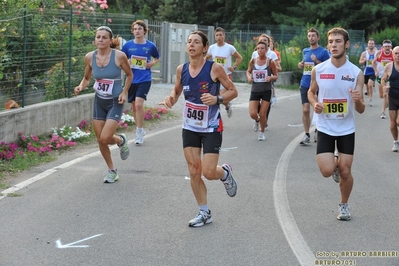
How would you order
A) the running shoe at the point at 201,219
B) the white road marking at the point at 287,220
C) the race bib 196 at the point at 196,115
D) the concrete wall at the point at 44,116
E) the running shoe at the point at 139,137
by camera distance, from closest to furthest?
1. the white road marking at the point at 287,220
2. the running shoe at the point at 201,219
3. the race bib 196 at the point at 196,115
4. the concrete wall at the point at 44,116
5. the running shoe at the point at 139,137

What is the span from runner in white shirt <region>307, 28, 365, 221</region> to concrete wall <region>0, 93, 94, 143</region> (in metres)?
5.32

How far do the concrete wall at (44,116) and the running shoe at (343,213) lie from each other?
549 cm

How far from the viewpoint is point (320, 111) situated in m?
7.44

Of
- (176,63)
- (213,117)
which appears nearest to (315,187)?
(213,117)

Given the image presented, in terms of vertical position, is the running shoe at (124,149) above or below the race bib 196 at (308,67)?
below

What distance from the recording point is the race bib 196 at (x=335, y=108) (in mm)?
7477

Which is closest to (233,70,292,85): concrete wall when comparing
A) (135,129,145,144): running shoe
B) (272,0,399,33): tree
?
(135,129,145,144): running shoe

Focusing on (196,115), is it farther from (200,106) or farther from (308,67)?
(308,67)

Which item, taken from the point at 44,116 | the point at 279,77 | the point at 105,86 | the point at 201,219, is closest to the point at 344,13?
the point at 279,77

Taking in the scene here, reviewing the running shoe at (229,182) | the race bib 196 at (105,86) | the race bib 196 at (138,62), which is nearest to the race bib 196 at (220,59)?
the race bib 196 at (138,62)

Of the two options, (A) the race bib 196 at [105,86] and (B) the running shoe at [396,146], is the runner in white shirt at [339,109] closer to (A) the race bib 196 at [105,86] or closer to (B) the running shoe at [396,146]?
(A) the race bib 196 at [105,86]

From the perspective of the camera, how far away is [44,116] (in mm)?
12219

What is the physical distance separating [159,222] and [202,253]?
44.3 inches

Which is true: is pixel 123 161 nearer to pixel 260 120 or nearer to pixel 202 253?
pixel 260 120
